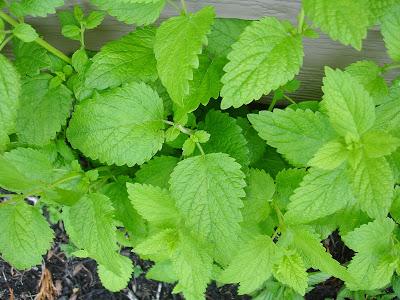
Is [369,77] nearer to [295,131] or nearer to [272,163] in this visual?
[295,131]

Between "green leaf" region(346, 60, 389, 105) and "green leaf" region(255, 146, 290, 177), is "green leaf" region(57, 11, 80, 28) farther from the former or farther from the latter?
"green leaf" region(346, 60, 389, 105)

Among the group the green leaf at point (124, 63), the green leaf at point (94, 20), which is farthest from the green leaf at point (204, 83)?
the green leaf at point (94, 20)

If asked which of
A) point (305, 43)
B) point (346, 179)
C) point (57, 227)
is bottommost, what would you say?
point (57, 227)

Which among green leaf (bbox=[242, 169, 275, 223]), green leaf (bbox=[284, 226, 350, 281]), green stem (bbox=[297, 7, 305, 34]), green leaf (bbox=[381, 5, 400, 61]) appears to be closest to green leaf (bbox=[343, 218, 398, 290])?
green leaf (bbox=[284, 226, 350, 281])

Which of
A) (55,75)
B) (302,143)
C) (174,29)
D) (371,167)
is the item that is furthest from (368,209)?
(55,75)

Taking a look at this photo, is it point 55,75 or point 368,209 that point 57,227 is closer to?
point 55,75

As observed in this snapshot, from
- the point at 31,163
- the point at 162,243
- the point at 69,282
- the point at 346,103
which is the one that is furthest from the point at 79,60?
the point at 69,282
